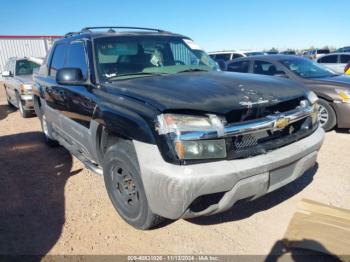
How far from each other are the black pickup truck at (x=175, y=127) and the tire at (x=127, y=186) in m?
0.01

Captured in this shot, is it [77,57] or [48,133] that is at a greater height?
[77,57]

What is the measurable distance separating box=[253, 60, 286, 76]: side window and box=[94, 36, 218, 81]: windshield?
341 centimetres

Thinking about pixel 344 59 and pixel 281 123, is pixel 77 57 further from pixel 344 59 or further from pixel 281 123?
pixel 344 59

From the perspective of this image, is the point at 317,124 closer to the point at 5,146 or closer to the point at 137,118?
the point at 137,118

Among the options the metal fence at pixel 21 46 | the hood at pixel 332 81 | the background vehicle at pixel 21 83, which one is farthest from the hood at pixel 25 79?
the metal fence at pixel 21 46

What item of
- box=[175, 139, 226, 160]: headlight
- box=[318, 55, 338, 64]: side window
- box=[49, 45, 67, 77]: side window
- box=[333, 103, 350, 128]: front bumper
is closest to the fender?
box=[175, 139, 226, 160]: headlight

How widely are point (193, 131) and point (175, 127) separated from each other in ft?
0.47

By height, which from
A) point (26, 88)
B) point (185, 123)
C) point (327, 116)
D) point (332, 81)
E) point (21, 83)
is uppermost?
point (185, 123)

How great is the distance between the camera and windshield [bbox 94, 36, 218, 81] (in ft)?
11.6

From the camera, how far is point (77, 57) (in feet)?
13.1

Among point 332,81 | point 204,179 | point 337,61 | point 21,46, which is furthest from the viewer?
point 21,46

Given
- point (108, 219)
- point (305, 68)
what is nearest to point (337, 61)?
point (305, 68)

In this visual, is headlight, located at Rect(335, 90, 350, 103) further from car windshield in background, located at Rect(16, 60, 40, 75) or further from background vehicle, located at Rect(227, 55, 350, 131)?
car windshield in background, located at Rect(16, 60, 40, 75)

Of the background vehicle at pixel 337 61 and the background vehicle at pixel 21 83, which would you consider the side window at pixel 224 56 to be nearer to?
the background vehicle at pixel 337 61
